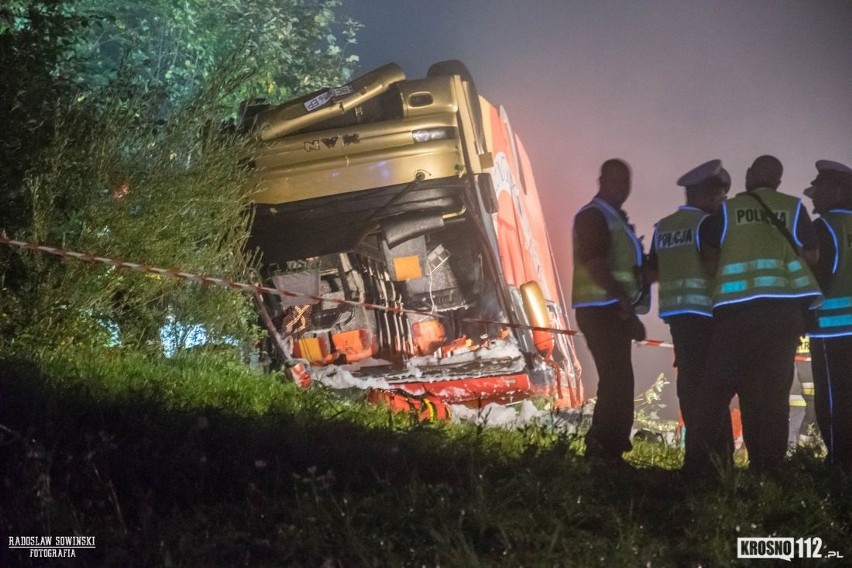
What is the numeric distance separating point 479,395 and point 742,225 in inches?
149

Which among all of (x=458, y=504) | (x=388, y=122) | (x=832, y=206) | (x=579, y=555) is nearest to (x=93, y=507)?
(x=458, y=504)

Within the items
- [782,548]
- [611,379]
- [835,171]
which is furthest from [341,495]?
[835,171]

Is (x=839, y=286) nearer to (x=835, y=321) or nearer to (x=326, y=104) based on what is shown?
(x=835, y=321)

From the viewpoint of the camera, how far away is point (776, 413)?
4.00 meters

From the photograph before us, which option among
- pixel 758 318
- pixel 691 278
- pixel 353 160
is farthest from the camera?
pixel 353 160

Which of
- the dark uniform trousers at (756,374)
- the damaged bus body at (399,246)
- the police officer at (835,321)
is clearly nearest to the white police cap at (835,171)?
the police officer at (835,321)

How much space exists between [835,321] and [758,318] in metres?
0.77

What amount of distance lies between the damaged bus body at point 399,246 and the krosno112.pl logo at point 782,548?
456 centimetres

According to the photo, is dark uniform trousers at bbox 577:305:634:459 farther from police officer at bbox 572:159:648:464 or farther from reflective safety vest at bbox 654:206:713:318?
reflective safety vest at bbox 654:206:713:318

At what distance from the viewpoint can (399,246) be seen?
816 centimetres

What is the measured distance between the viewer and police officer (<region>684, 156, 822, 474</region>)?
13.1ft

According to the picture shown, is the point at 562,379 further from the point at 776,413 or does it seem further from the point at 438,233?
the point at 776,413

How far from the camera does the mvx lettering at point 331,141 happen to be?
312 inches

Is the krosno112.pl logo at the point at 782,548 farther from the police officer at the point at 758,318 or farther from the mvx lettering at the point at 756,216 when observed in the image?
the mvx lettering at the point at 756,216
